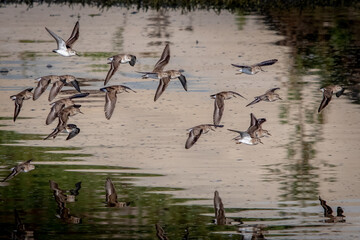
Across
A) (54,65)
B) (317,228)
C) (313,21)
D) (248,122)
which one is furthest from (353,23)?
(317,228)

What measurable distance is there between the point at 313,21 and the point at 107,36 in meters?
6.07

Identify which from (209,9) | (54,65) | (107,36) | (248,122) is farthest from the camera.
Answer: (209,9)

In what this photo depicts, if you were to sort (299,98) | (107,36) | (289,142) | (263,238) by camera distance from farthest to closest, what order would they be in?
1. (107,36)
2. (299,98)
3. (289,142)
4. (263,238)

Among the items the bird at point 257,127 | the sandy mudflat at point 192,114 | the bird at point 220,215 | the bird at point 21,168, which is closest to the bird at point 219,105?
the sandy mudflat at point 192,114

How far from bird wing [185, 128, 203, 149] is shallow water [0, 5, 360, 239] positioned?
0.17 meters

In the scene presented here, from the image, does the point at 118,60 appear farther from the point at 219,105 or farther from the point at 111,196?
the point at 111,196

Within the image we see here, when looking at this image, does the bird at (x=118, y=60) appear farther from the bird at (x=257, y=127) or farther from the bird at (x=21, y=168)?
the bird at (x=21, y=168)

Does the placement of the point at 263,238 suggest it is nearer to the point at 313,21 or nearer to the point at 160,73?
the point at 160,73

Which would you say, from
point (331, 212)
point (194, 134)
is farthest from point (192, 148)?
point (331, 212)

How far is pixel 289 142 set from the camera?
12828 mm

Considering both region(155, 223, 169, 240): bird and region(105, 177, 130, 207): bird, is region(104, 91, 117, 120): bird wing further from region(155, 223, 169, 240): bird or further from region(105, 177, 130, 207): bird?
region(155, 223, 169, 240): bird

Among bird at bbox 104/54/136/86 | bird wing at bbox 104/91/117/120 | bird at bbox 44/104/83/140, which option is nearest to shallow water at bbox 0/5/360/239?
bird at bbox 44/104/83/140

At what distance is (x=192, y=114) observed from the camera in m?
14.8

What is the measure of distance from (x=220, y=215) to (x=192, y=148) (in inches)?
123
